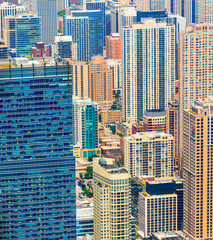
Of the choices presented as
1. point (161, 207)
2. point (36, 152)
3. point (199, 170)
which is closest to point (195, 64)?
point (161, 207)

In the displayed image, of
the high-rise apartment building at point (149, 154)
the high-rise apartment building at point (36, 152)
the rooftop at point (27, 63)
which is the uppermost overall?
the rooftop at point (27, 63)

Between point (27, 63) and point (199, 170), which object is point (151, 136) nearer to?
point (199, 170)

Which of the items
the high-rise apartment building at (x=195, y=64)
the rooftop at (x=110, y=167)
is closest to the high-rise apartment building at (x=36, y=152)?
the rooftop at (x=110, y=167)

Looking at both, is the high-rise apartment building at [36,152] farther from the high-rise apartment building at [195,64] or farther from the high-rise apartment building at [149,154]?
the high-rise apartment building at [195,64]

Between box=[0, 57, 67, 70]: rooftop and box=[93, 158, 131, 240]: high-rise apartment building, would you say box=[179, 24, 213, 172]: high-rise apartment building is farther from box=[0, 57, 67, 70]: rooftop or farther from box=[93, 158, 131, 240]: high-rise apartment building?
box=[0, 57, 67, 70]: rooftop

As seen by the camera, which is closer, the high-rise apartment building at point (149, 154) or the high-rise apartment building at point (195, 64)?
the high-rise apartment building at point (149, 154)

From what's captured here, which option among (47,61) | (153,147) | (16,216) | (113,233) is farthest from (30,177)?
(153,147)

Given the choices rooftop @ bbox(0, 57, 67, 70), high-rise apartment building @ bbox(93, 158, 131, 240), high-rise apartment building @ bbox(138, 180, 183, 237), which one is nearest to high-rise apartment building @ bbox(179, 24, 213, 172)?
high-rise apartment building @ bbox(138, 180, 183, 237)
